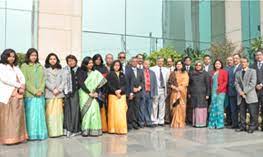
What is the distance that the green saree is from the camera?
289 inches

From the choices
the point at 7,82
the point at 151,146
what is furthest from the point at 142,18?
the point at 151,146

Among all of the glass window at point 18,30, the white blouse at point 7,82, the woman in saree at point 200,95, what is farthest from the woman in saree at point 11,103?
the glass window at point 18,30

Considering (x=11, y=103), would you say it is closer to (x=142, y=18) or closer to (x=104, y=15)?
(x=104, y=15)

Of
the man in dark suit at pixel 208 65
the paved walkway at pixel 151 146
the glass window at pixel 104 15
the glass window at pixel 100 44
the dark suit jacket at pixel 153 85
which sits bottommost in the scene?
the paved walkway at pixel 151 146

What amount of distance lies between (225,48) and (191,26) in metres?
5.39

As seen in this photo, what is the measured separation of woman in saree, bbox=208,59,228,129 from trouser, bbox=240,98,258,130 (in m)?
0.56

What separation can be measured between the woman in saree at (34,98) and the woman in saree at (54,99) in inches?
5.5

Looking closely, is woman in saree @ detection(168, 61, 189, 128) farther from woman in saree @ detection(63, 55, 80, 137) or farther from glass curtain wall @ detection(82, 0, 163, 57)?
glass curtain wall @ detection(82, 0, 163, 57)

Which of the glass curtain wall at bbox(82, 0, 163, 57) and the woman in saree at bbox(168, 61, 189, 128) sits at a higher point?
the glass curtain wall at bbox(82, 0, 163, 57)

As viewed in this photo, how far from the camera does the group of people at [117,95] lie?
6758 mm

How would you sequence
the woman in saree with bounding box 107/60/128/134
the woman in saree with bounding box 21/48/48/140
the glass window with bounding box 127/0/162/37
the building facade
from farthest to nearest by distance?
the glass window with bounding box 127/0/162/37, the building facade, the woman in saree with bounding box 107/60/128/134, the woman in saree with bounding box 21/48/48/140

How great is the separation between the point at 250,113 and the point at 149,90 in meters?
2.29

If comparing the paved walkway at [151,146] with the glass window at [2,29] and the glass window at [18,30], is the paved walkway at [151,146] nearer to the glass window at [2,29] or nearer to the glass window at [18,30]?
the glass window at [18,30]

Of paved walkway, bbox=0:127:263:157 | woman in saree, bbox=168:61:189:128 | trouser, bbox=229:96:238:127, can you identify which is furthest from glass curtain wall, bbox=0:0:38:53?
trouser, bbox=229:96:238:127
